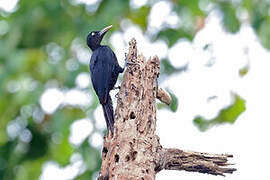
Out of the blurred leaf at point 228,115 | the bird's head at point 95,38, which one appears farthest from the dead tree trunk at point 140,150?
the bird's head at point 95,38

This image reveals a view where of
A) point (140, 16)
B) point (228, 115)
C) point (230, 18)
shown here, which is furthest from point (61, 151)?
point (230, 18)

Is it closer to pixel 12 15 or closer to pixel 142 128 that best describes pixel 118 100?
pixel 142 128

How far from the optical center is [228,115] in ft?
20.2

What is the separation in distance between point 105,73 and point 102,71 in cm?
6

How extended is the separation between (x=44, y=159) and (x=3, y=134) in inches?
29.5

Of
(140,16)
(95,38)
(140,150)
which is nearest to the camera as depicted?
(140,150)

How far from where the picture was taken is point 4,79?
6.11 meters

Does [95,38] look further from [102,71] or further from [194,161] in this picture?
[194,161]

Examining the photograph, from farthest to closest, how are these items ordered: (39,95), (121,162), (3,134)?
(3,134)
(39,95)
(121,162)

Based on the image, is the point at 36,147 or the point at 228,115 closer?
the point at 228,115

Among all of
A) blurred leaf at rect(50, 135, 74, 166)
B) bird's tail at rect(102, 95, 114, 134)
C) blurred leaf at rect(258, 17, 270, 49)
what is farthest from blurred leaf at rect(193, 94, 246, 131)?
blurred leaf at rect(50, 135, 74, 166)

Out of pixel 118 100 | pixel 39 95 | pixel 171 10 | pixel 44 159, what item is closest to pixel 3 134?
pixel 44 159

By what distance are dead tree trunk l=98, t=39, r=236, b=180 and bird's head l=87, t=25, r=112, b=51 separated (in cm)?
187

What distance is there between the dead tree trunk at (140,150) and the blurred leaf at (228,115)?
150 centimetres
